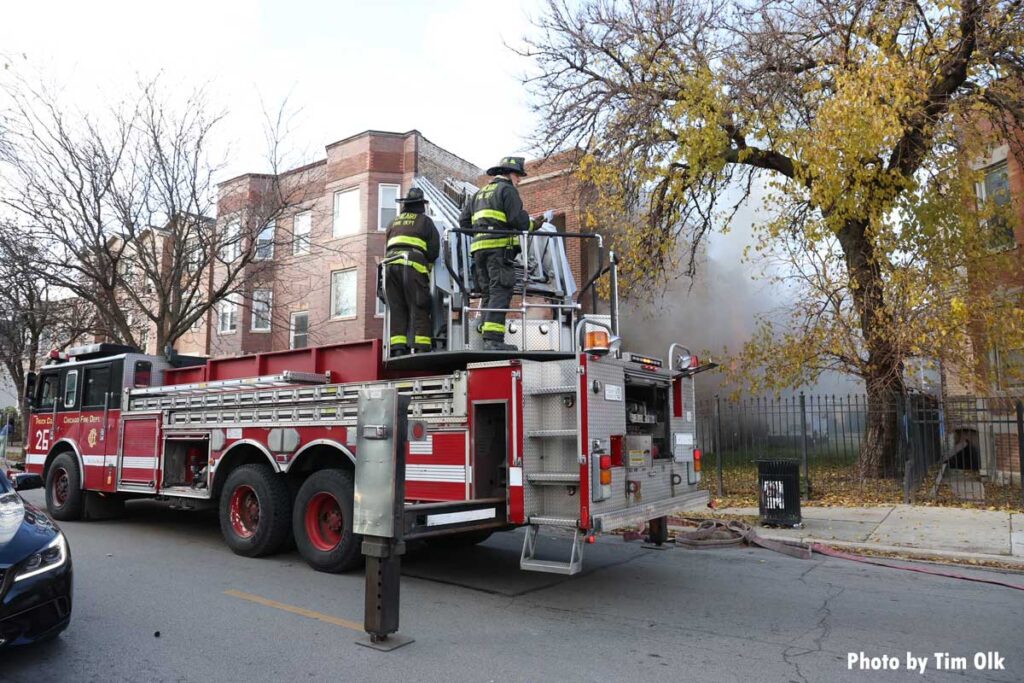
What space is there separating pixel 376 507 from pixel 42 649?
2249 millimetres

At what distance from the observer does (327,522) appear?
6621mm

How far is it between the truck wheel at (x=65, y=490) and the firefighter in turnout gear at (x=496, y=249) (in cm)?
679

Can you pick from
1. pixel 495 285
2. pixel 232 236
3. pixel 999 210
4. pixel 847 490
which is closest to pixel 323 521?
pixel 495 285

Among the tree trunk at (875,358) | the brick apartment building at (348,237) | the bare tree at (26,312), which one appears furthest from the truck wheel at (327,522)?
the brick apartment building at (348,237)

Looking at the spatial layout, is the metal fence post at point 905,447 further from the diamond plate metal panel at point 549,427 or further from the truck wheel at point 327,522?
the truck wheel at point 327,522

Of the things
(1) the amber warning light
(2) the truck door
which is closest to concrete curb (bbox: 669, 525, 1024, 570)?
(1) the amber warning light

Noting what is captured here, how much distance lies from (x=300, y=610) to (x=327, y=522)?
138 centimetres

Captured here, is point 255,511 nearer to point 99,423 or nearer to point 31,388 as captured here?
point 99,423

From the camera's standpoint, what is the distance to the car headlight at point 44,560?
3.88 m

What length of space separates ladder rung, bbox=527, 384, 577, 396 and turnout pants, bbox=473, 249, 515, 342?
74 cm

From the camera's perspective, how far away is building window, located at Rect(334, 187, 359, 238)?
2280 cm

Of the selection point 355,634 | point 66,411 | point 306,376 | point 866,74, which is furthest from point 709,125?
point 66,411

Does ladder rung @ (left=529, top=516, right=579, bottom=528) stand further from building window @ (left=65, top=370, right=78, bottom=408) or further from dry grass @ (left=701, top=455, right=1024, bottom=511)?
building window @ (left=65, top=370, right=78, bottom=408)

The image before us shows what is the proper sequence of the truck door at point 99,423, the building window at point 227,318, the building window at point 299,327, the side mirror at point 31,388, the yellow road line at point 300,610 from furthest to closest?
the building window at point 227,318, the building window at point 299,327, the side mirror at point 31,388, the truck door at point 99,423, the yellow road line at point 300,610
